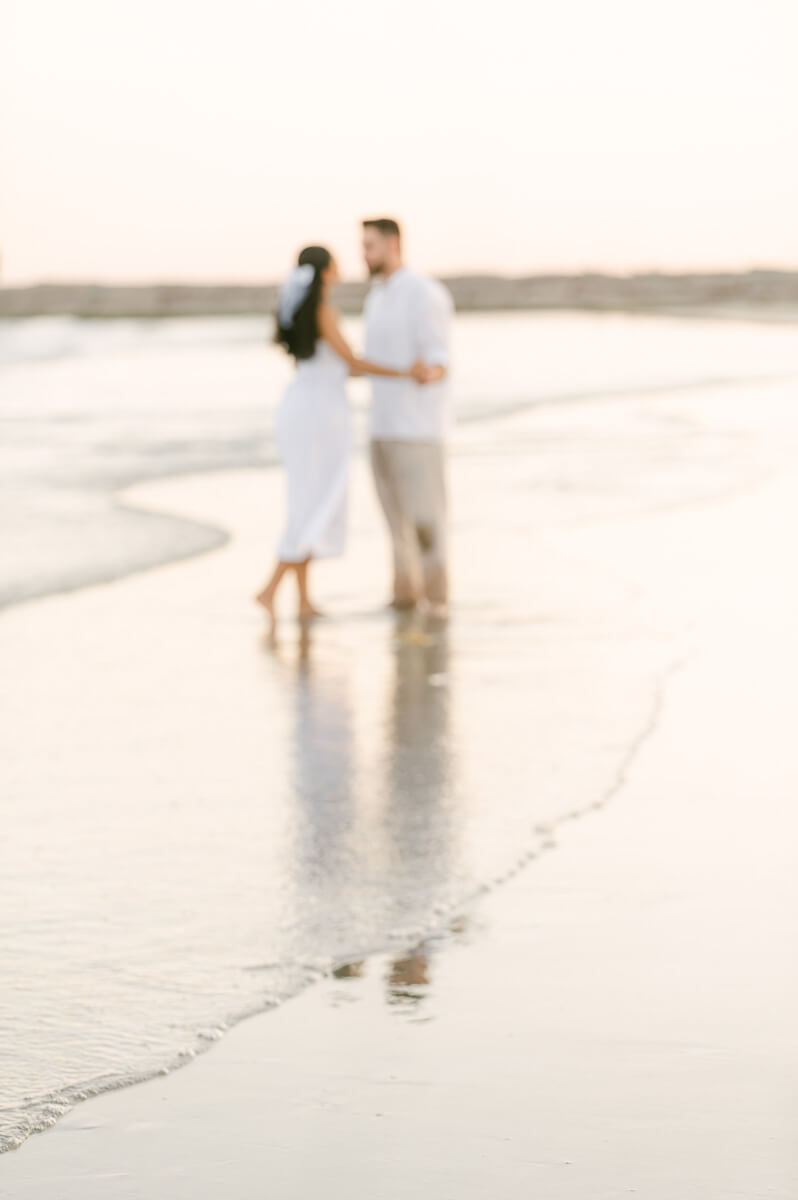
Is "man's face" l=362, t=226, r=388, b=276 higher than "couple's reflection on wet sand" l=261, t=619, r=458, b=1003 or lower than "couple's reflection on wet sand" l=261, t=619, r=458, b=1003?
higher

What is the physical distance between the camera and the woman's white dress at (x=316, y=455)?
10.1 meters

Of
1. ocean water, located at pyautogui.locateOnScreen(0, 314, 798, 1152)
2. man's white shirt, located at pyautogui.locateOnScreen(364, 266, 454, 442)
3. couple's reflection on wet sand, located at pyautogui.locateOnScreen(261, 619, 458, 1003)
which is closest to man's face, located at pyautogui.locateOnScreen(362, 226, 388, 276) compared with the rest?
man's white shirt, located at pyautogui.locateOnScreen(364, 266, 454, 442)

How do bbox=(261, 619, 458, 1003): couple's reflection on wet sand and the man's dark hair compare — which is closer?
bbox=(261, 619, 458, 1003): couple's reflection on wet sand

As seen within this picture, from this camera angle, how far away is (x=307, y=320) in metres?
9.91

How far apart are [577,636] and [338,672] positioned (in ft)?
4.09

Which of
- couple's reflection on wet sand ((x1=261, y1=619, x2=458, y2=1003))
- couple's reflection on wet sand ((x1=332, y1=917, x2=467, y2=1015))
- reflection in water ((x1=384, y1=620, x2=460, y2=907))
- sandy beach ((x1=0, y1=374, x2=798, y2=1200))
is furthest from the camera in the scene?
reflection in water ((x1=384, y1=620, x2=460, y2=907))

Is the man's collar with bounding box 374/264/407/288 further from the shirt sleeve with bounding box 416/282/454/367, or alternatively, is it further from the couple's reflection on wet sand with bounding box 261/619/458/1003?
the couple's reflection on wet sand with bounding box 261/619/458/1003

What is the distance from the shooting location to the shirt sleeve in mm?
9859

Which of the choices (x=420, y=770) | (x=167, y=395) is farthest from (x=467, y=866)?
(x=167, y=395)

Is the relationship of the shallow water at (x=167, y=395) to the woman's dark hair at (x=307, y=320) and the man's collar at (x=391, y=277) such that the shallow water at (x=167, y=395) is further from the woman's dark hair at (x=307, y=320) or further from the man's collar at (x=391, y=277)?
the man's collar at (x=391, y=277)

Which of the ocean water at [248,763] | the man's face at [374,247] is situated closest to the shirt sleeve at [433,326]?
the man's face at [374,247]

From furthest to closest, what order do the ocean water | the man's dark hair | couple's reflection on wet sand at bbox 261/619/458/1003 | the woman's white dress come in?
1. the woman's white dress
2. the man's dark hair
3. couple's reflection on wet sand at bbox 261/619/458/1003
4. the ocean water

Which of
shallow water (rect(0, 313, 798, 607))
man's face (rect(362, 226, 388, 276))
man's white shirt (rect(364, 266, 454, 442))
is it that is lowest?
shallow water (rect(0, 313, 798, 607))

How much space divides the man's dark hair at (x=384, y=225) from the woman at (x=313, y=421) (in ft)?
0.86
